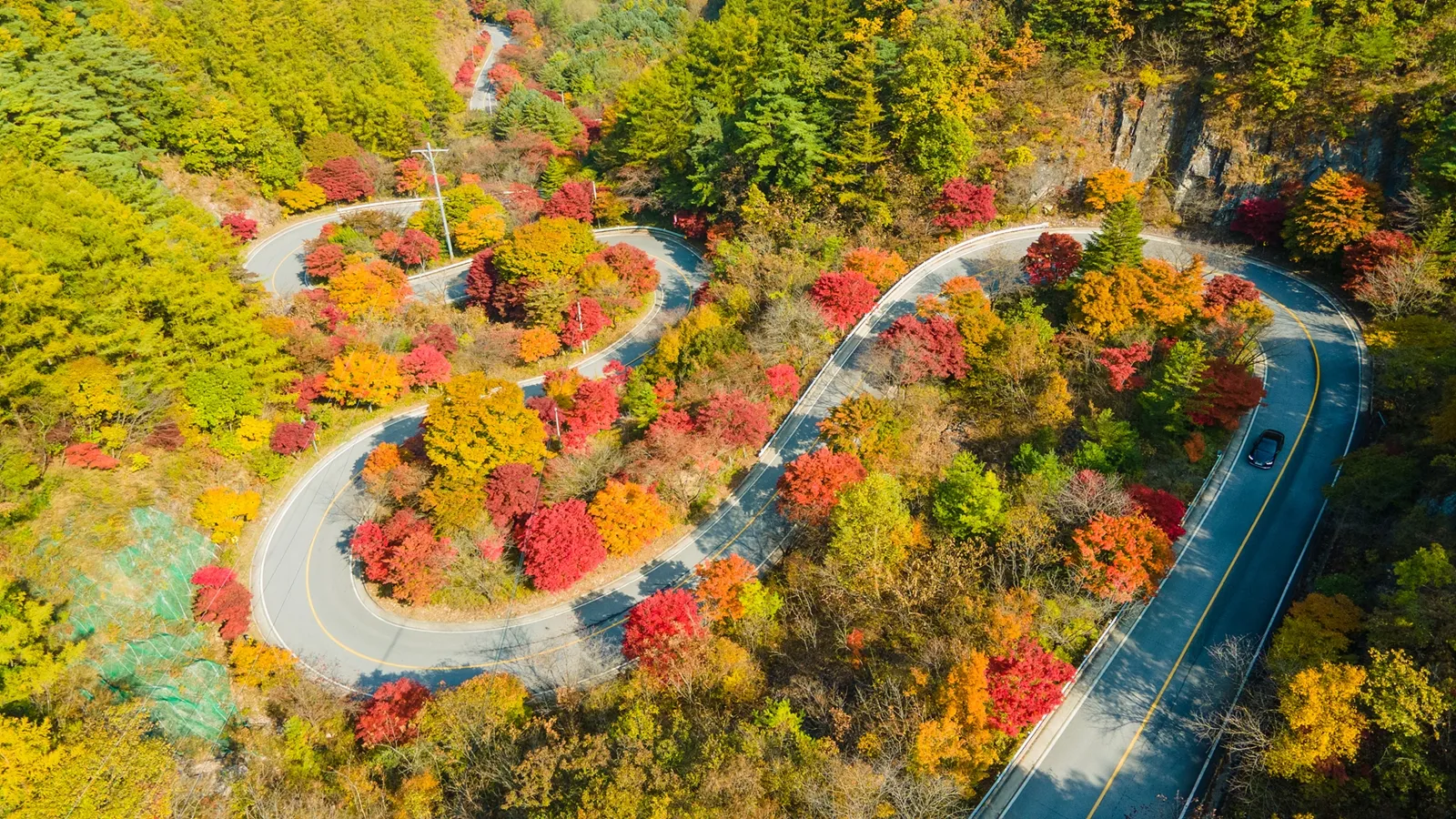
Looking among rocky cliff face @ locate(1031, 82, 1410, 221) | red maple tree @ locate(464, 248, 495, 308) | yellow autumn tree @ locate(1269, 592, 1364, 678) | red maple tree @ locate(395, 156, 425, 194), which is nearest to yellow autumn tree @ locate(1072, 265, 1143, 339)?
rocky cliff face @ locate(1031, 82, 1410, 221)

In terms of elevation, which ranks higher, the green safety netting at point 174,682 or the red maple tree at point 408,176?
the red maple tree at point 408,176

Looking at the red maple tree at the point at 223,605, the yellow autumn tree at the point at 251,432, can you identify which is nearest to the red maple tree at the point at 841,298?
the yellow autumn tree at the point at 251,432

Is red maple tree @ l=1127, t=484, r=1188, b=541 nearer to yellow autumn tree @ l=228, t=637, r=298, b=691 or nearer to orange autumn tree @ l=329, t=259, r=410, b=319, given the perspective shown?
yellow autumn tree @ l=228, t=637, r=298, b=691

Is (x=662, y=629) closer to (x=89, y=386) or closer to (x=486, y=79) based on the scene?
(x=89, y=386)

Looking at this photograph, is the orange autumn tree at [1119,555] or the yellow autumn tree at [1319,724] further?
the orange autumn tree at [1119,555]

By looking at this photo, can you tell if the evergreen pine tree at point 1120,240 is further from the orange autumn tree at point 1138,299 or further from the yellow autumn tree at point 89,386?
the yellow autumn tree at point 89,386

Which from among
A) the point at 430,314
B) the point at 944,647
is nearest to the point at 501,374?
the point at 430,314

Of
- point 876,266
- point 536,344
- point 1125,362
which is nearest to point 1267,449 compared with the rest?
point 1125,362
